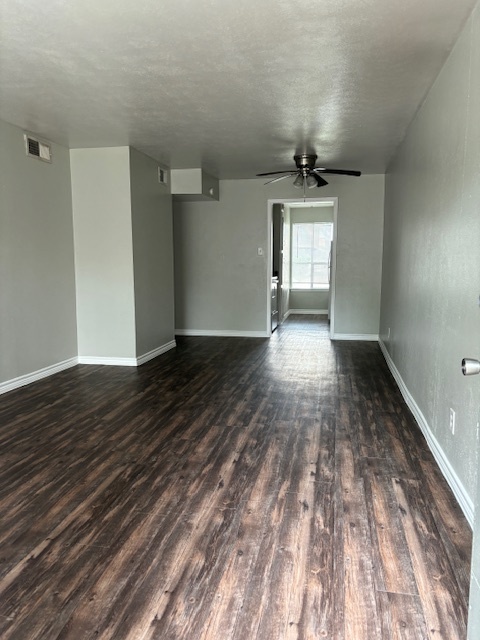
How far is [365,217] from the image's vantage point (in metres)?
6.64

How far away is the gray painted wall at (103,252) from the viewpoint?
4938 mm

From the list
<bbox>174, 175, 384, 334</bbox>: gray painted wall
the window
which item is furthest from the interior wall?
the window

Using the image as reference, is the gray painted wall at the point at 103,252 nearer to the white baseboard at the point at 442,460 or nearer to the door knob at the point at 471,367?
the white baseboard at the point at 442,460

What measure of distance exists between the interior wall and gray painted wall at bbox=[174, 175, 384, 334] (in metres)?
2.53

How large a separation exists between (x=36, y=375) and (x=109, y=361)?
867mm

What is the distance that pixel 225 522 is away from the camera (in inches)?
82.3

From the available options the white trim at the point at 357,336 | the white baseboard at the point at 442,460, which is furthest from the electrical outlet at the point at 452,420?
the white trim at the point at 357,336

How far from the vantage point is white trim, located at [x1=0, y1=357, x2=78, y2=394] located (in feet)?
13.6

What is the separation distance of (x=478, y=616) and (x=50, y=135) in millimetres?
4821

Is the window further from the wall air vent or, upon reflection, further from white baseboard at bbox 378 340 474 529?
the wall air vent

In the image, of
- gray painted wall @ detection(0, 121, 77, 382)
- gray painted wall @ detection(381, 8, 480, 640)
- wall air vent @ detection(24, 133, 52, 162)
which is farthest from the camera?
wall air vent @ detection(24, 133, 52, 162)

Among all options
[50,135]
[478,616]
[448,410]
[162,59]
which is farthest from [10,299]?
[478,616]

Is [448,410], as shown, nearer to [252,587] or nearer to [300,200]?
[252,587]

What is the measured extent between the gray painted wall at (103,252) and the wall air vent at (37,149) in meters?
0.43
